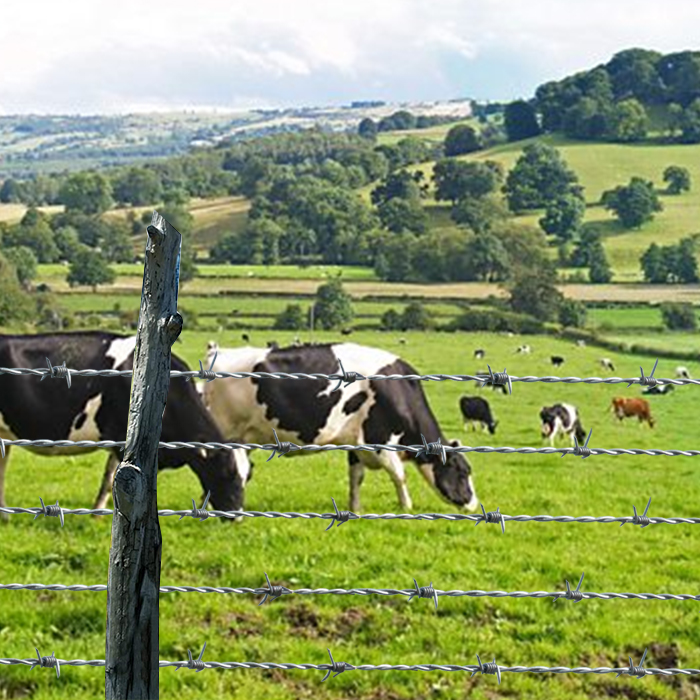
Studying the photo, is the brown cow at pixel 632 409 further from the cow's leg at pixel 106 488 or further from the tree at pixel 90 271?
the tree at pixel 90 271

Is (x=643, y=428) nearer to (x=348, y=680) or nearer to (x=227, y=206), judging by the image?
(x=348, y=680)

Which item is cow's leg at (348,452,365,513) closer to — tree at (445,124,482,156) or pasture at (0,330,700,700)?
pasture at (0,330,700,700)

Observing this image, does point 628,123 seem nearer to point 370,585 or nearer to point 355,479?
point 355,479

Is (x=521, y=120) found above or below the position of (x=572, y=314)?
above

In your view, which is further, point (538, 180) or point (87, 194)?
point (87, 194)

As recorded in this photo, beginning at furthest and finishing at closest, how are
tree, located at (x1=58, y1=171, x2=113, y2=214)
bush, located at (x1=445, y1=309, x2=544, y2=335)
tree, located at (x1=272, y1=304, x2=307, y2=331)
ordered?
tree, located at (x1=58, y1=171, x2=113, y2=214)
bush, located at (x1=445, y1=309, x2=544, y2=335)
tree, located at (x1=272, y1=304, x2=307, y2=331)

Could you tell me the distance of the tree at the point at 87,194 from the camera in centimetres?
14925

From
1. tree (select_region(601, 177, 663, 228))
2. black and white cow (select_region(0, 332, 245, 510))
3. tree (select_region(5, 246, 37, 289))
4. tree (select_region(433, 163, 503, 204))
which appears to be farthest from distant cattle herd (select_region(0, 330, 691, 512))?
tree (select_region(433, 163, 503, 204))

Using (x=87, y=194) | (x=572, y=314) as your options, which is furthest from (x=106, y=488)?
(x=87, y=194)

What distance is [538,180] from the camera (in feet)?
427

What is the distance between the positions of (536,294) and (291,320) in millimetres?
21633

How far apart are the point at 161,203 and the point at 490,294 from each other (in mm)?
68276

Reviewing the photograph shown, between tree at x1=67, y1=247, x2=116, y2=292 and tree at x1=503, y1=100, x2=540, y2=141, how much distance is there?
83171 mm

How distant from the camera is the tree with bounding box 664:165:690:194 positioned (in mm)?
132750
